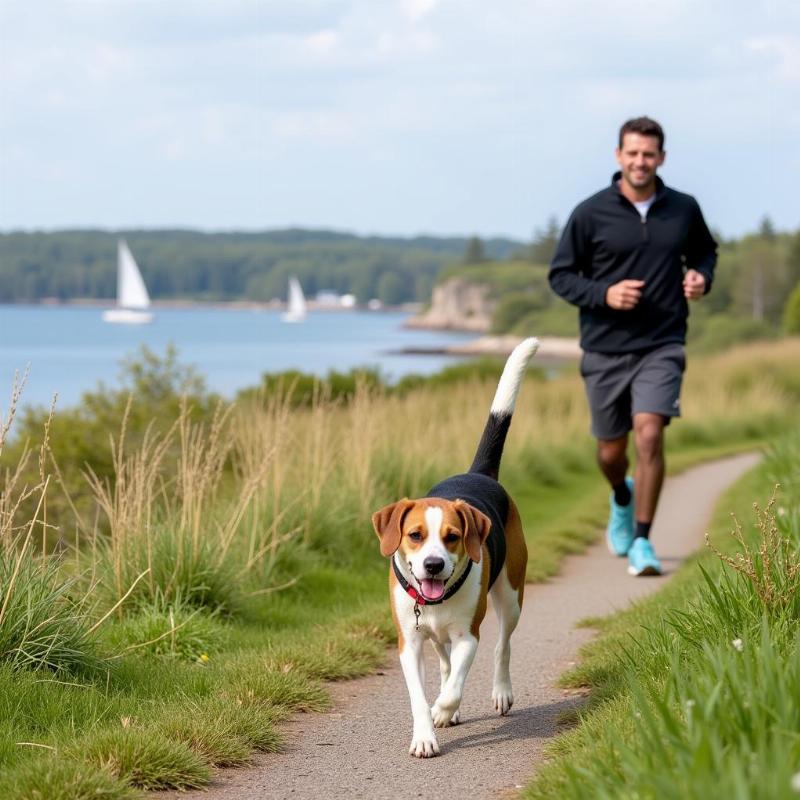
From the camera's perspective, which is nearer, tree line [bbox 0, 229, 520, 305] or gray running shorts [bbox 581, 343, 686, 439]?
gray running shorts [bbox 581, 343, 686, 439]

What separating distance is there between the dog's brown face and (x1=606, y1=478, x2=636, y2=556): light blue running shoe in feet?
15.9

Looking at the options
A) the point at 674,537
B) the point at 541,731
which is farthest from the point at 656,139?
the point at 541,731

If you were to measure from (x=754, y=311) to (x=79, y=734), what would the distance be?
9509 cm

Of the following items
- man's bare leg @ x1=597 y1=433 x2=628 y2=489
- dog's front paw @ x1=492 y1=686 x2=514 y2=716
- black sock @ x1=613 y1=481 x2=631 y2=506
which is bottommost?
dog's front paw @ x1=492 y1=686 x2=514 y2=716

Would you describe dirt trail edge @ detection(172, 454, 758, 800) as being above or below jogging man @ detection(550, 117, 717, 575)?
below

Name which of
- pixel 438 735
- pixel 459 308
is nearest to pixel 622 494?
pixel 438 735

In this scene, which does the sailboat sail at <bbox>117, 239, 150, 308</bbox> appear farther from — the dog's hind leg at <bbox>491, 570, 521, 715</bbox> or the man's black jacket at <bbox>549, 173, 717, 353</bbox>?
the dog's hind leg at <bbox>491, 570, 521, 715</bbox>

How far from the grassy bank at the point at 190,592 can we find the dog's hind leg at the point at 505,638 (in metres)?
0.84

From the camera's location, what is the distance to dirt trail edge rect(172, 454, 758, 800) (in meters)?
4.77

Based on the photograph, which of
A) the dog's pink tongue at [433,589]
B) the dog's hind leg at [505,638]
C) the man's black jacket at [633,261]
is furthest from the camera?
the man's black jacket at [633,261]

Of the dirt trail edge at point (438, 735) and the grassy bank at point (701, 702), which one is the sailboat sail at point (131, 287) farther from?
the grassy bank at point (701, 702)

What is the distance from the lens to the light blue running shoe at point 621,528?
9984 mm

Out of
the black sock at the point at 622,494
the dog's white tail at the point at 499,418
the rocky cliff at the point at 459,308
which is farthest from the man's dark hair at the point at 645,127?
the rocky cliff at the point at 459,308

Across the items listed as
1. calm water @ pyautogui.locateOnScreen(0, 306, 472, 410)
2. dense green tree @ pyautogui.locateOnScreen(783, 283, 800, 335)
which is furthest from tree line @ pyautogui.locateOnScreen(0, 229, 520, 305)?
dense green tree @ pyautogui.locateOnScreen(783, 283, 800, 335)
